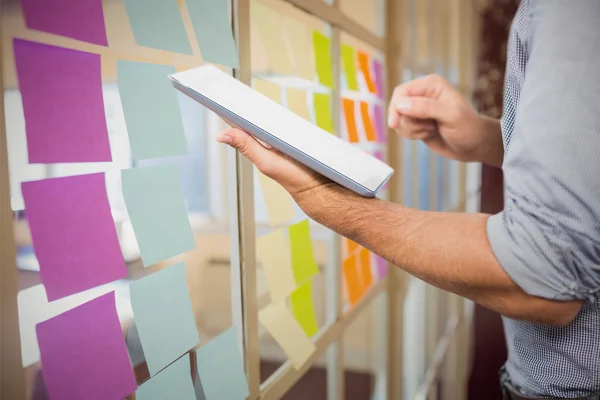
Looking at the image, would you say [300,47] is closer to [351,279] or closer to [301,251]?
[301,251]

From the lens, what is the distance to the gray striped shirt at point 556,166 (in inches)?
16.2

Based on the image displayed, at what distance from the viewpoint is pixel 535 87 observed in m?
0.44

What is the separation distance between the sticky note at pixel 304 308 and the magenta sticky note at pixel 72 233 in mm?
464

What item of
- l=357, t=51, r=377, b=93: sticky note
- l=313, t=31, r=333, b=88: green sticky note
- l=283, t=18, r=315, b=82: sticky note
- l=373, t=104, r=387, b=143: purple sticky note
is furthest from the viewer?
l=373, t=104, r=387, b=143: purple sticky note

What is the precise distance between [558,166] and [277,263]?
519 millimetres

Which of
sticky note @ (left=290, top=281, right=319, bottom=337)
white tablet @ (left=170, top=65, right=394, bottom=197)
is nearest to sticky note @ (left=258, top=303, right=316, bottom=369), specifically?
sticky note @ (left=290, top=281, right=319, bottom=337)

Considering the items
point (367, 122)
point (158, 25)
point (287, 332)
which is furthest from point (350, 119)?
point (158, 25)

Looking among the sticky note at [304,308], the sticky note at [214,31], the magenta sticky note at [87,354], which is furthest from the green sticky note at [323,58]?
the magenta sticky note at [87,354]

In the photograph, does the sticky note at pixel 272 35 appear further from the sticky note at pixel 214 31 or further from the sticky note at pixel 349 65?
the sticky note at pixel 349 65

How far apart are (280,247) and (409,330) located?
139cm

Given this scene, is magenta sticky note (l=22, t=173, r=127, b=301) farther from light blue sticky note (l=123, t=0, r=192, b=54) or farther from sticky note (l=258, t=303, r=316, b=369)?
sticky note (l=258, t=303, r=316, b=369)

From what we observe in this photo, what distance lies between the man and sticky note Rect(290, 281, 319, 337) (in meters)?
0.39

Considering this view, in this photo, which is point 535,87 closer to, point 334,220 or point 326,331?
point 334,220

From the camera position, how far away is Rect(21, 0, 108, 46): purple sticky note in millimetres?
391
